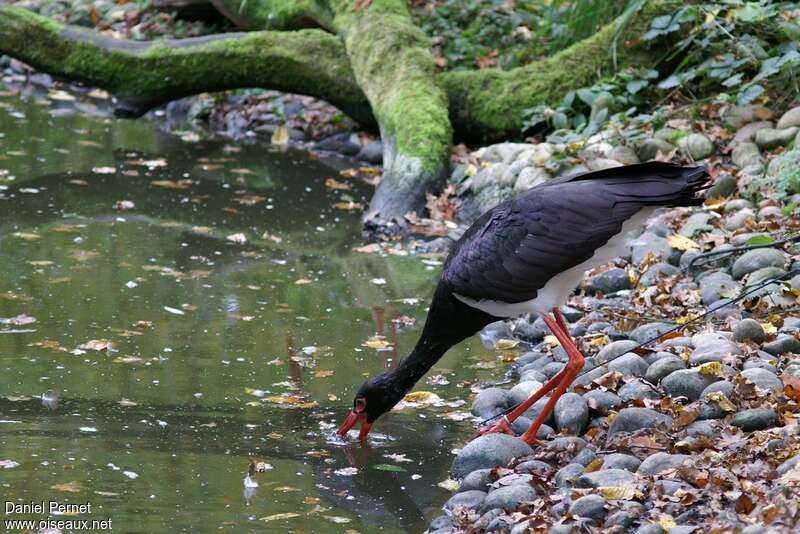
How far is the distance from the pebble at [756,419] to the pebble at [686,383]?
0.39m

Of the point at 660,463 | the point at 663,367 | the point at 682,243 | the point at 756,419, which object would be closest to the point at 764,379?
the point at 756,419

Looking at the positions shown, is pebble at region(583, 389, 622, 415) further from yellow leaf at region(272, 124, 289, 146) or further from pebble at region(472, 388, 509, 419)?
yellow leaf at region(272, 124, 289, 146)

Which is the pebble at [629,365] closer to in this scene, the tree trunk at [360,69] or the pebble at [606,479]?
the pebble at [606,479]

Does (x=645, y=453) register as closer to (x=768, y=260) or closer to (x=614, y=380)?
(x=614, y=380)

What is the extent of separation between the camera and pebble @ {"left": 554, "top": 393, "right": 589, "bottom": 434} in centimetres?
477

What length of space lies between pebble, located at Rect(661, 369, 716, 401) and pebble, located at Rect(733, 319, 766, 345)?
19.5 inches

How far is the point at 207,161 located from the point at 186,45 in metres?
1.14

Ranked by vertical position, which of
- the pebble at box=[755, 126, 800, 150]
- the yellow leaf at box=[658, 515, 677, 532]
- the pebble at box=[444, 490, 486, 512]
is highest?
the pebble at box=[755, 126, 800, 150]

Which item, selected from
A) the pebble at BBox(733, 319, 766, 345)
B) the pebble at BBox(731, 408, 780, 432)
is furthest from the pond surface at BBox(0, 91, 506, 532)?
the pebble at BBox(733, 319, 766, 345)

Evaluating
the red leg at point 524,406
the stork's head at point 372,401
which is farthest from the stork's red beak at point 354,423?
the red leg at point 524,406

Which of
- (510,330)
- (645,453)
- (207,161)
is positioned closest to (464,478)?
(645,453)

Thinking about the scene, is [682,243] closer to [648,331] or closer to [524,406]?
[648,331]

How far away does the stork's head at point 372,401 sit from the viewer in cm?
488

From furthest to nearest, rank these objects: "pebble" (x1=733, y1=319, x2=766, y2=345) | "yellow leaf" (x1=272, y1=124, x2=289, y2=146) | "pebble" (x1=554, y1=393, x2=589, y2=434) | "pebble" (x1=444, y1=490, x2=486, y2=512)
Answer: "yellow leaf" (x1=272, y1=124, x2=289, y2=146), "pebble" (x1=733, y1=319, x2=766, y2=345), "pebble" (x1=554, y1=393, x2=589, y2=434), "pebble" (x1=444, y1=490, x2=486, y2=512)
